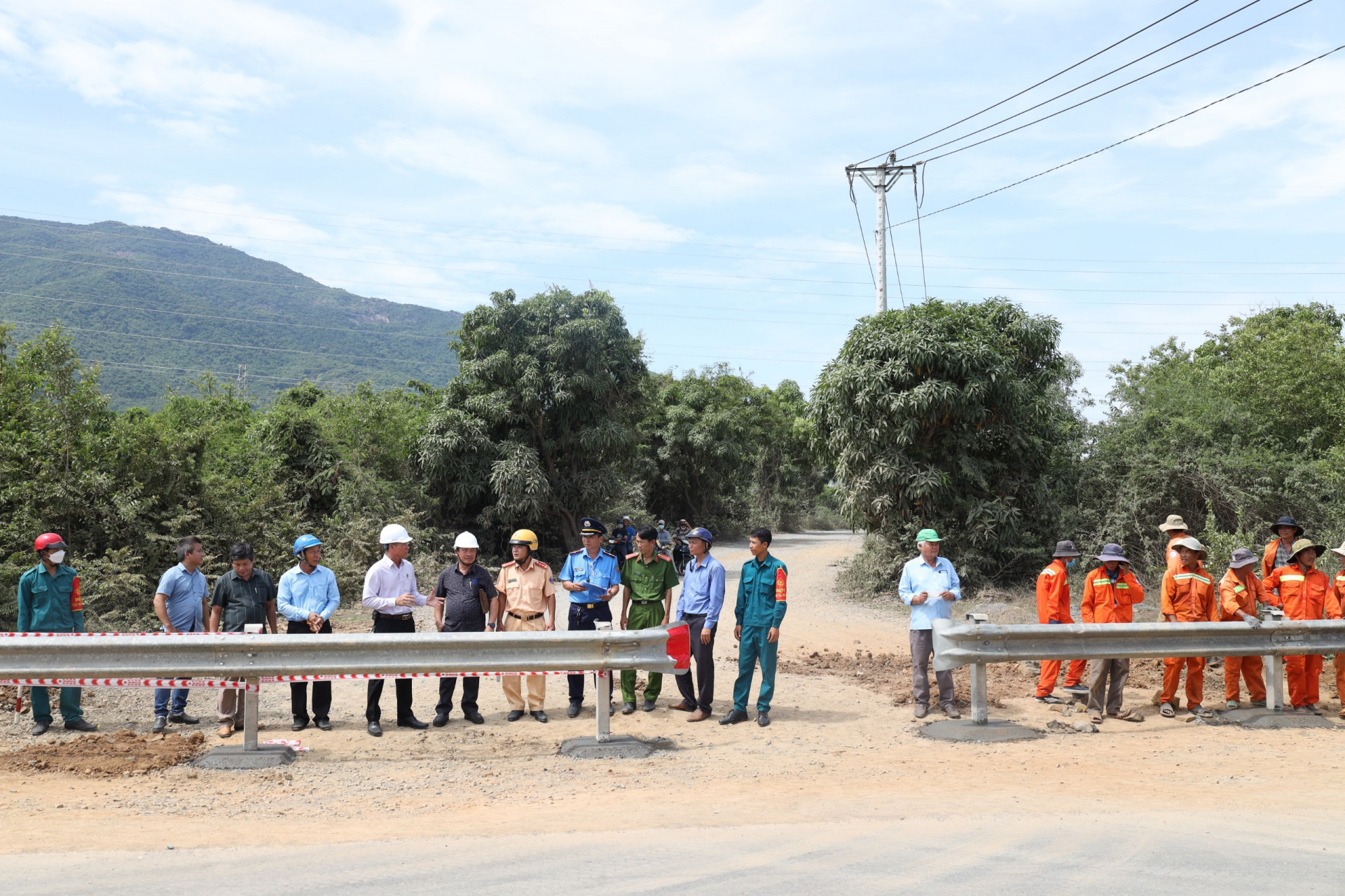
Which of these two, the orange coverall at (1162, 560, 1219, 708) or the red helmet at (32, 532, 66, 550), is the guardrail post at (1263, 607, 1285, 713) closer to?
the orange coverall at (1162, 560, 1219, 708)

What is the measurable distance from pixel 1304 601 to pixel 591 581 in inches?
260

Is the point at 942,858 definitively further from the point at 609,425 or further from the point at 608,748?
the point at 609,425

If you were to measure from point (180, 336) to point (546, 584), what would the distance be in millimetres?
156122

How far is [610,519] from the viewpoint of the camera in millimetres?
26734

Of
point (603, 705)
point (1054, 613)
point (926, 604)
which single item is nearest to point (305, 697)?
point (603, 705)

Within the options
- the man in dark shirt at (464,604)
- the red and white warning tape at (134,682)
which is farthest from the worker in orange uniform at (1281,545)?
the red and white warning tape at (134,682)

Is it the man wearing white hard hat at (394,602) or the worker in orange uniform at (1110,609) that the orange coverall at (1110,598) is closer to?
the worker in orange uniform at (1110,609)

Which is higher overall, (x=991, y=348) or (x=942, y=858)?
(x=991, y=348)

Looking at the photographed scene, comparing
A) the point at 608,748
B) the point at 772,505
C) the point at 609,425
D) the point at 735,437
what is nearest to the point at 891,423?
the point at 609,425

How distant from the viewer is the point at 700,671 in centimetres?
823

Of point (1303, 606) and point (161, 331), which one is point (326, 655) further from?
point (161, 331)

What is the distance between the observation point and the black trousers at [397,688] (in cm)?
771

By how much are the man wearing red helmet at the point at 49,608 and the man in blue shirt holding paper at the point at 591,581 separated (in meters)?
4.10

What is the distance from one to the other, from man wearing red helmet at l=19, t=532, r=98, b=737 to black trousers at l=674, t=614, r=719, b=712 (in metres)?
4.99
